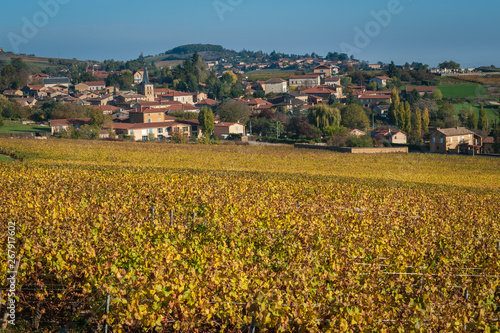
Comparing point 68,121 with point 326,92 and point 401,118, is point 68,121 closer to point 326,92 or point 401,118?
point 401,118

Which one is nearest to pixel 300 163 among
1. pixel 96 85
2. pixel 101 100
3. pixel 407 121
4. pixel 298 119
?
pixel 298 119

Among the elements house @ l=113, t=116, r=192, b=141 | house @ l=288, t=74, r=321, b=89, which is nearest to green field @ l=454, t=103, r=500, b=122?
house @ l=113, t=116, r=192, b=141

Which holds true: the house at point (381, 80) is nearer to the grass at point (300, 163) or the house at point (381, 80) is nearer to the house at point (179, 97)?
the house at point (179, 97)

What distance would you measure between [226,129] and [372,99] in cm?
4484

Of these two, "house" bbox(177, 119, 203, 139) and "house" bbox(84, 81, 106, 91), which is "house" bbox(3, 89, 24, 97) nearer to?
"house" bbox(84, 81, 106, 91)

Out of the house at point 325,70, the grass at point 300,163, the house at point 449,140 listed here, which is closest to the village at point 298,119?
the house at point 449,140

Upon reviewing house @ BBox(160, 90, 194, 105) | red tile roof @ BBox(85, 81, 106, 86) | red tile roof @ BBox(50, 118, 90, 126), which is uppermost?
red tile roof @ BBox(85, 81, 106, 86)

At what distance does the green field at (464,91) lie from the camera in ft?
386

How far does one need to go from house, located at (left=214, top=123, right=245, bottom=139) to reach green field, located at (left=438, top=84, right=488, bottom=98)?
2354 inches

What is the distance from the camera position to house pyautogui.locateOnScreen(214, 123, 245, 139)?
78.2 metres

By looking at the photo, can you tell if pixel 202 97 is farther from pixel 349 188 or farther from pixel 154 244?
pixel 154 244

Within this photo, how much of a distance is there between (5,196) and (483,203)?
55.4 ft

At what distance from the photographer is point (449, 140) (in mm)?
65000

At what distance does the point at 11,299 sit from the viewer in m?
8.35
